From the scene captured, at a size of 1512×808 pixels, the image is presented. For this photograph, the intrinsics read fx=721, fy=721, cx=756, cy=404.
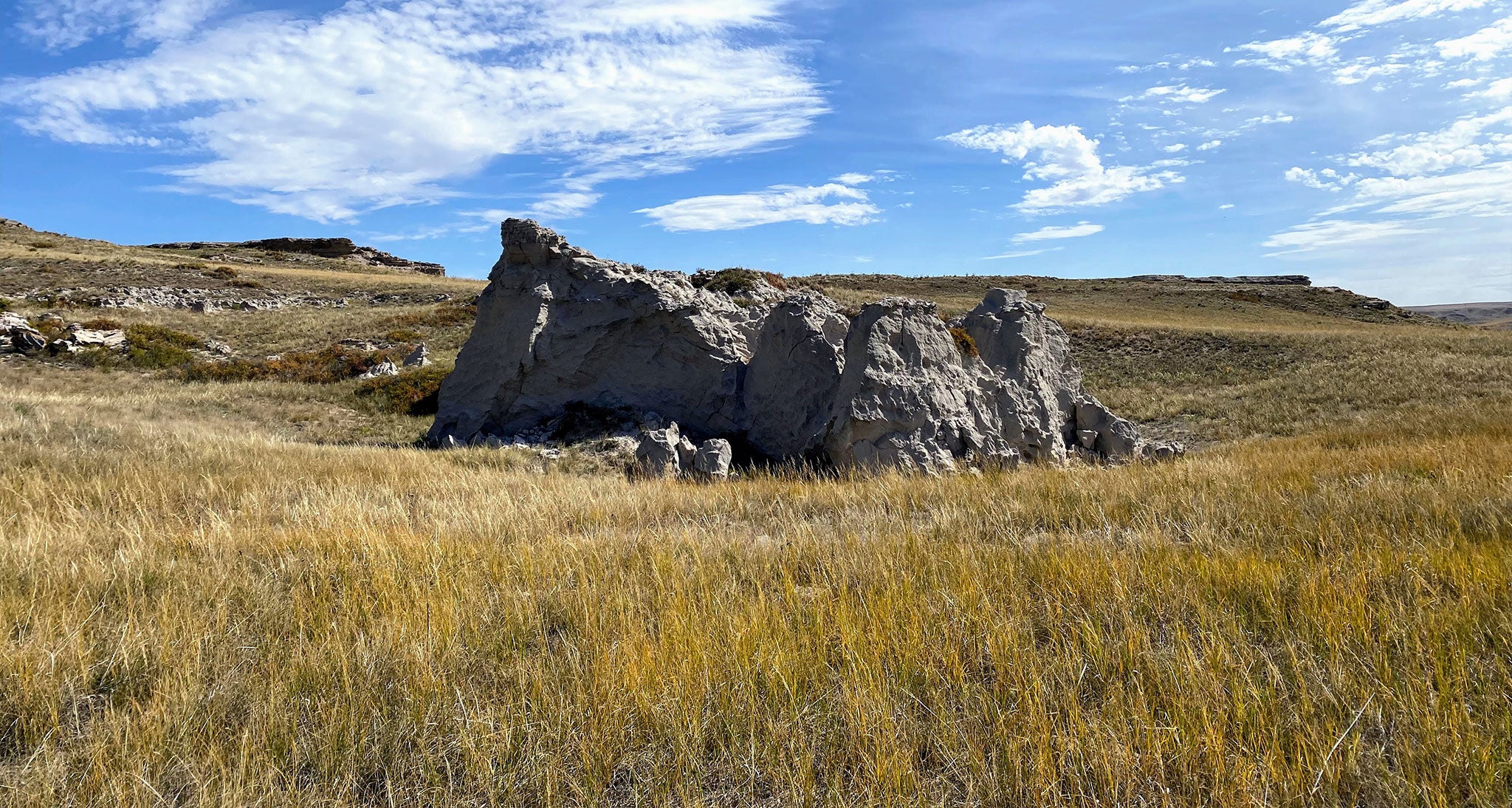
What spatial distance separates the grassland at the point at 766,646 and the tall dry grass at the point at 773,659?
0.07ft

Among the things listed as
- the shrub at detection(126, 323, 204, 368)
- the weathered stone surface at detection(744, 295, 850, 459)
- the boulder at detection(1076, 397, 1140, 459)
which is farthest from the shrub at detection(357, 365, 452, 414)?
the boulder at detection(1076, 397, 1140, 459)

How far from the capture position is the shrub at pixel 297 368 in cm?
2453

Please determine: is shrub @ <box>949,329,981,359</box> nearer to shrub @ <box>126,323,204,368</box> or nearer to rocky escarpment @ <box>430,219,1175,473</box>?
rocky escarpment @ <box>430,219,1175,473</box>

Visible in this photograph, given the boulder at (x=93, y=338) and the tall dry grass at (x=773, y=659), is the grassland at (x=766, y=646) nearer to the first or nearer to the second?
the tall dry grass at (x=773, y=659)

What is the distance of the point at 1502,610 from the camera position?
142 inches

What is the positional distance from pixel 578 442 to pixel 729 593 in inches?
421

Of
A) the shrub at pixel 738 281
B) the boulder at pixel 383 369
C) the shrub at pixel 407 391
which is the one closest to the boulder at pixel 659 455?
the shrub at pixel 407 391

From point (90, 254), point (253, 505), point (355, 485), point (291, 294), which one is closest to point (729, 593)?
point (253, 505)

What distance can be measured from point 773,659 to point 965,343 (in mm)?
12805

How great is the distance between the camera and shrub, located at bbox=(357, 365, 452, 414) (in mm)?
20375

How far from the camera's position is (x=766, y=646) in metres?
3.53

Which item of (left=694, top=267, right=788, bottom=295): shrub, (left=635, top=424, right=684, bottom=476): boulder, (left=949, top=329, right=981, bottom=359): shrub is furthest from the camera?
(left=694, top=267, right=788, bottom=295): shrub

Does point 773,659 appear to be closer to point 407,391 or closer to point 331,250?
point 407,391

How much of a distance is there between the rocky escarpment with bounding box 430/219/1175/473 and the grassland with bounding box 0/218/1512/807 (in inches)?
190
